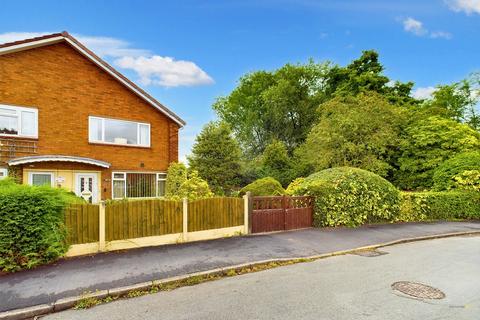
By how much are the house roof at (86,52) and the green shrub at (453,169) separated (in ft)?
50.7

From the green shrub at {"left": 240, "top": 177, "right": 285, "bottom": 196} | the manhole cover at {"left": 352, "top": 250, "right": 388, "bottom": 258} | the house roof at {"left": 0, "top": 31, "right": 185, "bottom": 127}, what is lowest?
the manhole cover at {"left": 352, "top": 250, "right": 388, "bottom": 258}

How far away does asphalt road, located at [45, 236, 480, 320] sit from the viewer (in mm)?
4438

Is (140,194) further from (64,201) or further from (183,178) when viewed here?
(64,201)

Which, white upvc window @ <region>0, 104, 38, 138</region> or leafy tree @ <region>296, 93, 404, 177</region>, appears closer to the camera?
Result: white upvc window @ <region>0, 104, 38, 138</region>

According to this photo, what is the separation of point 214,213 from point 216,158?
1350 centimetres

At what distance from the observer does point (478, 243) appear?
33.2 feet

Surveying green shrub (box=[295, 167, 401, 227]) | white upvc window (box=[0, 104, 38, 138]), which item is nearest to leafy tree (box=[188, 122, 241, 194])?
green shrub (box=[295, 167, 401, 227])

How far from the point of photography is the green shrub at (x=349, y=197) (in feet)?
38.8

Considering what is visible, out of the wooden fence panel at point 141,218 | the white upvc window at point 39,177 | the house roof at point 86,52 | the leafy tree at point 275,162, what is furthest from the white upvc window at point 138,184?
the leafy tree at point 275,162

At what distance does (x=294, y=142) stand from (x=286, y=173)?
1139 cm

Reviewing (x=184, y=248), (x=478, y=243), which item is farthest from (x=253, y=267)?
(x=478, y=243)

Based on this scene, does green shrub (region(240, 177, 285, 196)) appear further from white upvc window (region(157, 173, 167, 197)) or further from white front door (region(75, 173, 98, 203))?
white front door (region(75, 173, 98, 203))

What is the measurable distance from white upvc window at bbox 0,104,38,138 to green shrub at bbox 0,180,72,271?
726cm

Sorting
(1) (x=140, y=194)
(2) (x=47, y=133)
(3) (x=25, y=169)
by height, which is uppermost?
(2) (x=47, y=133)
